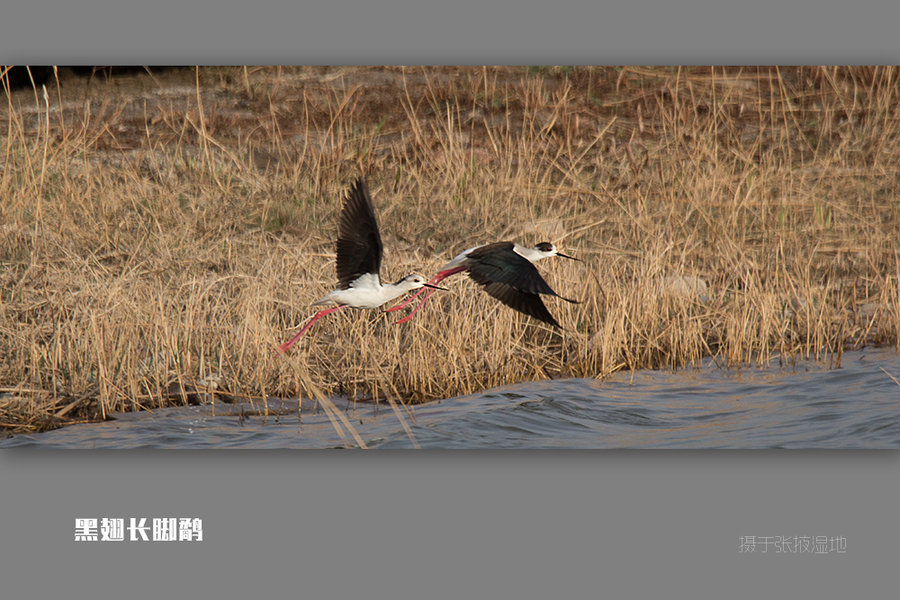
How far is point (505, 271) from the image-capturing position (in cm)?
421

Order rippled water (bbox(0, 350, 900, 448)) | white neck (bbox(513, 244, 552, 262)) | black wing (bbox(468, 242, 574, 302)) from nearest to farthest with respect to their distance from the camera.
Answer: rippled water (bbox(0, 350, 900, 448))
black wing (bbox(468, 242, 574, 302))
white neck (bbox(513, 244, 552, 262))

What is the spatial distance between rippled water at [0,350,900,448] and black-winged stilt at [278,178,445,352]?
0.41 meters

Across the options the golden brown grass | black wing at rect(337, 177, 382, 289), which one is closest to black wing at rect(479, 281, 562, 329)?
the golden brown grass

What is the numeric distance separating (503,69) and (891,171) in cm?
150

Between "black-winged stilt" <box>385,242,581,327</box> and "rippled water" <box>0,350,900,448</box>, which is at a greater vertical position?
"black-winged stilt" <box>385,242,581,327</box>

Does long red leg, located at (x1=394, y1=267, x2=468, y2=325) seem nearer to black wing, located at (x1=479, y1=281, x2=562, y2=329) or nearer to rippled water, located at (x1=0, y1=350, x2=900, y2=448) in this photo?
black wing, located at (x1=479, y1=281, x2=562, y2=329)

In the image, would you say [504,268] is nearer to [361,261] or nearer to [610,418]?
[361,261]

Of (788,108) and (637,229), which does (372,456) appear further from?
(788,108)

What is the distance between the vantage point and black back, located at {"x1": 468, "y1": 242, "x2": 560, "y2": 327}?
4169 mm

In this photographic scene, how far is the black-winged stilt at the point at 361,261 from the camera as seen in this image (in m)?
4.10

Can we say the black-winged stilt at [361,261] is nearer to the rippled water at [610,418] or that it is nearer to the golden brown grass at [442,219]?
the golden brown grass at [442,219]

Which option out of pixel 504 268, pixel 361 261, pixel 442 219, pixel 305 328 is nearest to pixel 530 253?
pixel 504 268

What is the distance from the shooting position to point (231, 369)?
4.13 meters

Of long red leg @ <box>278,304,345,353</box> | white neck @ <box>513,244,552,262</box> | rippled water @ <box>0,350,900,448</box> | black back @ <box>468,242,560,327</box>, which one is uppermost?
white neck @ <box>513,244,552,262</box>
